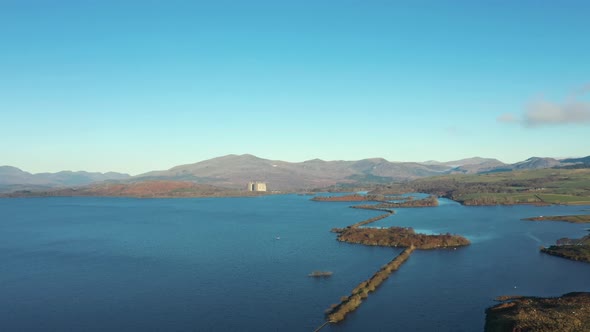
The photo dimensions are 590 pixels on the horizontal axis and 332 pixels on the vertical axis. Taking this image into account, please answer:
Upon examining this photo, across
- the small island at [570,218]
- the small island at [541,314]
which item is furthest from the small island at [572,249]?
the small island at [570,218]

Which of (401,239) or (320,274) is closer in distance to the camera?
(320,274)

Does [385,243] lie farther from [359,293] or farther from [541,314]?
→ [541,314]

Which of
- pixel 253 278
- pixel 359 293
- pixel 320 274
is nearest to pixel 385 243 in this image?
pixel 320 274

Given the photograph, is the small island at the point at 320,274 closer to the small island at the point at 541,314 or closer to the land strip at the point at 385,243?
the land strip at the point at 385,243

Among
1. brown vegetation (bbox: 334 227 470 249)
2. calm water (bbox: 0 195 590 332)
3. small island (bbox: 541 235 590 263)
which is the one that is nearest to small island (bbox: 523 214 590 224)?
calm water (bbox: 0 195 590 332)

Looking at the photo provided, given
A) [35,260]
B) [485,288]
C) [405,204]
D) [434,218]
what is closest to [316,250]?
[485,288]

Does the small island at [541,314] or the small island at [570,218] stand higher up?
the small island at [570,218]
